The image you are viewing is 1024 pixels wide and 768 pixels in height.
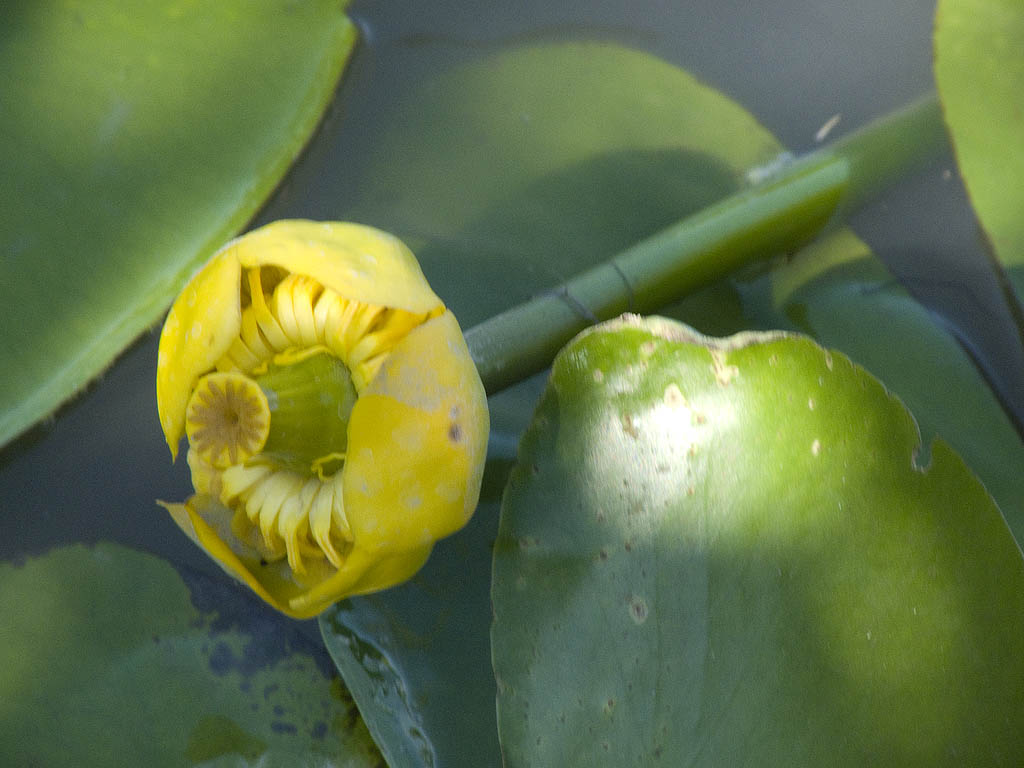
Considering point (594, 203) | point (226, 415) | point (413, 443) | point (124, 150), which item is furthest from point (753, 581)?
point (124, 150)

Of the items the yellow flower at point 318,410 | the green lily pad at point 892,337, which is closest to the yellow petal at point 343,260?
the yellow flower at point 318,410

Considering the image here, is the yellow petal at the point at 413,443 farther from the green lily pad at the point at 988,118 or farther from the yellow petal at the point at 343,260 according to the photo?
the green lily pad at the point at 988,118

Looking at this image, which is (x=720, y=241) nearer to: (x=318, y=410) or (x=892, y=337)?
(x=892, y=337)

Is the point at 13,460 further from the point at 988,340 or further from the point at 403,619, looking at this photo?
the point at 988,340

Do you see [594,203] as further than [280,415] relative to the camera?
Yes


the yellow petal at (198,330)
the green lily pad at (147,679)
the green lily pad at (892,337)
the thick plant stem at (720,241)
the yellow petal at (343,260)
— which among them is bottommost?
the green lily pad at (147,679)

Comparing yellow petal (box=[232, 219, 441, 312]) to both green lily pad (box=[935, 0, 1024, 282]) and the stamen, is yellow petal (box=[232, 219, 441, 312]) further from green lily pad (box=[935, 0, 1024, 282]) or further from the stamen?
green lily pad (box=[935, 0, 1024, 282])

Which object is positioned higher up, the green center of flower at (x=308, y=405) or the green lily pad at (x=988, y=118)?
the green lily pad at (x=988, y=118)

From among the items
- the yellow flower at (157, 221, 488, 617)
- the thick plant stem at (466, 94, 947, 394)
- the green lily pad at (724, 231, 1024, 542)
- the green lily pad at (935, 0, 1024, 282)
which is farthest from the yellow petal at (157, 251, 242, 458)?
the green lily pad at (935, 0, 1024, 282)
